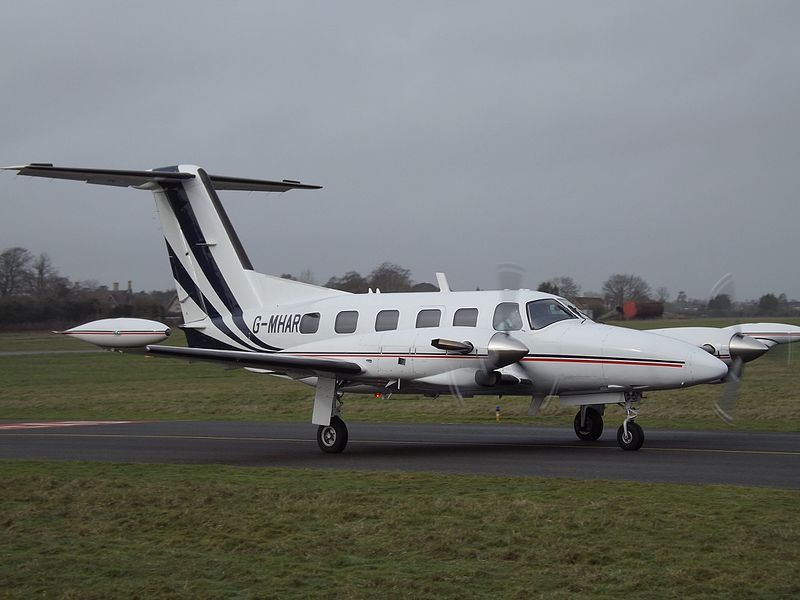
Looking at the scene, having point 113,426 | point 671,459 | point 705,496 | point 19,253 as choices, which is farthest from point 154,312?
point 705,496

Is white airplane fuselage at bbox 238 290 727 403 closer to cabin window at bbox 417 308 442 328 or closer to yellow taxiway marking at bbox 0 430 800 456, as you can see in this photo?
cabin window at bbox 417 308 442 328

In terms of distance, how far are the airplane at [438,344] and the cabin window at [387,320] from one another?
2 cm

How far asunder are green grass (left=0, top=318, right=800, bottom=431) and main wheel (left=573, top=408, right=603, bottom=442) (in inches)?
112

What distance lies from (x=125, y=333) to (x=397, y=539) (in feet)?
29.3

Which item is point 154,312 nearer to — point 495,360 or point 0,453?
point 0,453

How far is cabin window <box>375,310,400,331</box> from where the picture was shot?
17156 mm

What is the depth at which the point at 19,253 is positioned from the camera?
5569 centimetres

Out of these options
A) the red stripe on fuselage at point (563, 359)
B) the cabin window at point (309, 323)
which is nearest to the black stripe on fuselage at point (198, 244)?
the cabin window at point (309, 323)

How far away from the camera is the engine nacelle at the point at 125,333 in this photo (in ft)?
53.6

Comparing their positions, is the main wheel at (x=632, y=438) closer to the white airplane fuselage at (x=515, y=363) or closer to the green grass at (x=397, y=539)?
the white airplane fuselage at (x=515, y=363)

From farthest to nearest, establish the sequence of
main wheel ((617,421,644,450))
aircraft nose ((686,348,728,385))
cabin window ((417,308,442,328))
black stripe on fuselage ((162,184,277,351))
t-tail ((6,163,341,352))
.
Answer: black stripe on fuselage ((162,184,277,351)) → t-tail ((6,163,341,352)) → cabin window ((417,308,442,328)) → main wheel ((617,421,644,450)) → aircraft nose ((686,348,728,385))

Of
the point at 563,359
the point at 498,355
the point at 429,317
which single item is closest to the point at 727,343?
the point at 563,359

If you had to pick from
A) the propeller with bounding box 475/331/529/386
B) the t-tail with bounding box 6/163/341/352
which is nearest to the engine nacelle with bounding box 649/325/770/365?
the propeller with bounding box 475/331/529/386

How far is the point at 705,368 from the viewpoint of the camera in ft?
47.2
